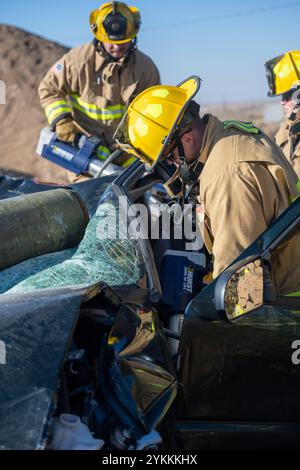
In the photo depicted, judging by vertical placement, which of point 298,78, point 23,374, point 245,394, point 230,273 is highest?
point 298,78

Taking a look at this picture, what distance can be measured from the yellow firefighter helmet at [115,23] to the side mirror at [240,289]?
15.2ft

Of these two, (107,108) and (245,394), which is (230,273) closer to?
(245,394)

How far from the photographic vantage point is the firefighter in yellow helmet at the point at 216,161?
2.86 metres

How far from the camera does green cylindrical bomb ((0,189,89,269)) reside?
3445 millimetres

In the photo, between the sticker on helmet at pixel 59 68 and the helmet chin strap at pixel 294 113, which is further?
the sticker on helmet at pixel 59 68

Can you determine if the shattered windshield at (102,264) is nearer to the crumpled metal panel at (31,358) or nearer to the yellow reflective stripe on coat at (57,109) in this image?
the crumpled metal panel at (31,358)

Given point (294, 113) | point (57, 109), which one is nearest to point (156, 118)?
point (294, 113)

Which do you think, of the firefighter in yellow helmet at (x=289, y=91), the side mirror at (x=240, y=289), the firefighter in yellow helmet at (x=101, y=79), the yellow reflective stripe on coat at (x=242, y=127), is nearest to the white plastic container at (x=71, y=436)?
the side mirror at (x=240, y=289)

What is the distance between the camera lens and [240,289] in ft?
7.84

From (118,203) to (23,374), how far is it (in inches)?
54.1

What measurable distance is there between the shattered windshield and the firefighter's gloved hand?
339cm

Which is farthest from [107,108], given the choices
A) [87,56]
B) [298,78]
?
[298,78]

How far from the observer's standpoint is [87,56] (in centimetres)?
684

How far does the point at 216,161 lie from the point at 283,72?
2934 mm
